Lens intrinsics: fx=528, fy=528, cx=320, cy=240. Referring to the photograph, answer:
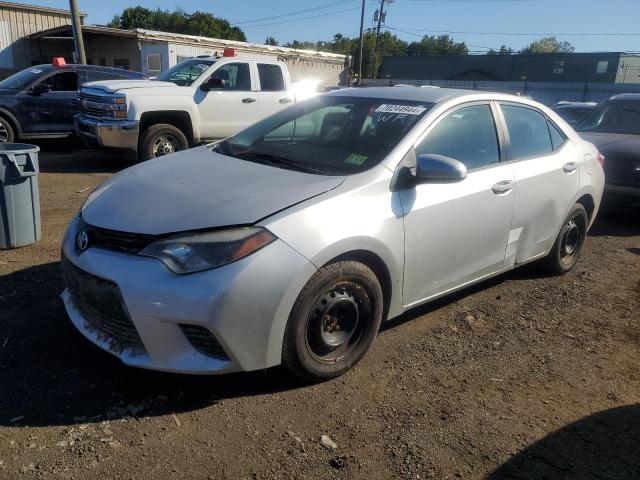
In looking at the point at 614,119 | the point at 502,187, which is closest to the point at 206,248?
the point at 502,187

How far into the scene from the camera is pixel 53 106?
10.3 metres

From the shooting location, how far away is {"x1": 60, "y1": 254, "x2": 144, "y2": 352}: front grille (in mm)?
2658

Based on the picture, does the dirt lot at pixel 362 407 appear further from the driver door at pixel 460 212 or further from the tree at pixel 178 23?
the tree at pixel 178 23

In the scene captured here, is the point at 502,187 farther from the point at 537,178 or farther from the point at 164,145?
the point at 164,145

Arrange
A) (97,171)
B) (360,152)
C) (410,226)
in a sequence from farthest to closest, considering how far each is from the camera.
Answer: (97,171), (360,152), (410,226)

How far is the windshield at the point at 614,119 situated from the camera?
7.85 meters

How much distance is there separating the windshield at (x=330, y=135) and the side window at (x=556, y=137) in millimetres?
1643

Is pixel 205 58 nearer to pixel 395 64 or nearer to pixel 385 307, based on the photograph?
pixel 385 307

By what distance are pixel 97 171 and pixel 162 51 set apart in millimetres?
15375

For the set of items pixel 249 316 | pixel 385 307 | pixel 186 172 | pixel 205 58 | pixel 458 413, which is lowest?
pixel 458 413

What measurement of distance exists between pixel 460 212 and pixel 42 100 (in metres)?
9.45

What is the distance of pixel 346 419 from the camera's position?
278 cm

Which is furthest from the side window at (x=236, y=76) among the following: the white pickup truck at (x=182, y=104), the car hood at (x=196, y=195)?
the car hood at (x=196, y=195)

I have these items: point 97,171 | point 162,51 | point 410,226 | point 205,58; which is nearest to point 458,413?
point 410,226
